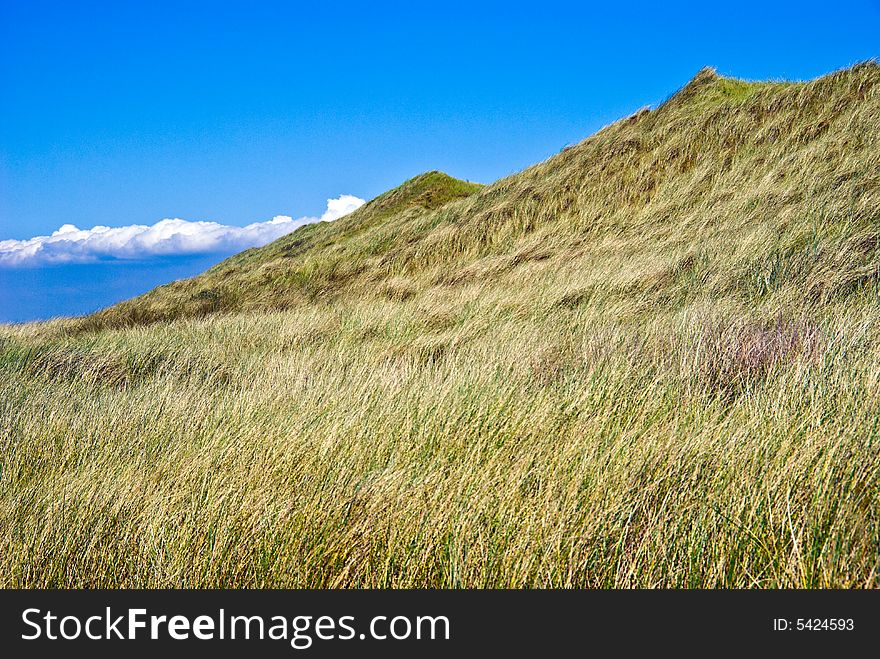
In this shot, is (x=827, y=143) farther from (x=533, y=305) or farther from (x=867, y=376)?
(x=867, y=376)

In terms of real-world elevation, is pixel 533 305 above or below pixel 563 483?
above

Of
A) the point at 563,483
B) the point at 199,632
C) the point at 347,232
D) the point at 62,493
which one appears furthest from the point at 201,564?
the point at 347,232

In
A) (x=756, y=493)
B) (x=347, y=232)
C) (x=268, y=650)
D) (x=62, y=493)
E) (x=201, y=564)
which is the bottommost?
(x=268, y=650)

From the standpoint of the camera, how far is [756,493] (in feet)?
6.68

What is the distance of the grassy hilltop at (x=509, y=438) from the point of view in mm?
1965

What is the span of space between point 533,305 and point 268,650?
19.0 ft

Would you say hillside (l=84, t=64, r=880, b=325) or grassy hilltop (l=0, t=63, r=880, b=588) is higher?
hillside (l=84, t=64, r=880, b=325)

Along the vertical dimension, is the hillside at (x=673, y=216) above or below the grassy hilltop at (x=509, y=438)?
above

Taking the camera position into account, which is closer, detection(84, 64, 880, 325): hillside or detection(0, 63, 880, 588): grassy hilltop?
detection(0, 63, 880, 588): grassy hilltop

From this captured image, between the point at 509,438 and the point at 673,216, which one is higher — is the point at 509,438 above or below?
below

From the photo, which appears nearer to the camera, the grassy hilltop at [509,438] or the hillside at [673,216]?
the grassy hilltop at [509,438]

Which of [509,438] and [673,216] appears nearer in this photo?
[509,438]

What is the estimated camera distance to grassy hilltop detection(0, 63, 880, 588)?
1965 millimetres

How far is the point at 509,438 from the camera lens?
2.85 meters
